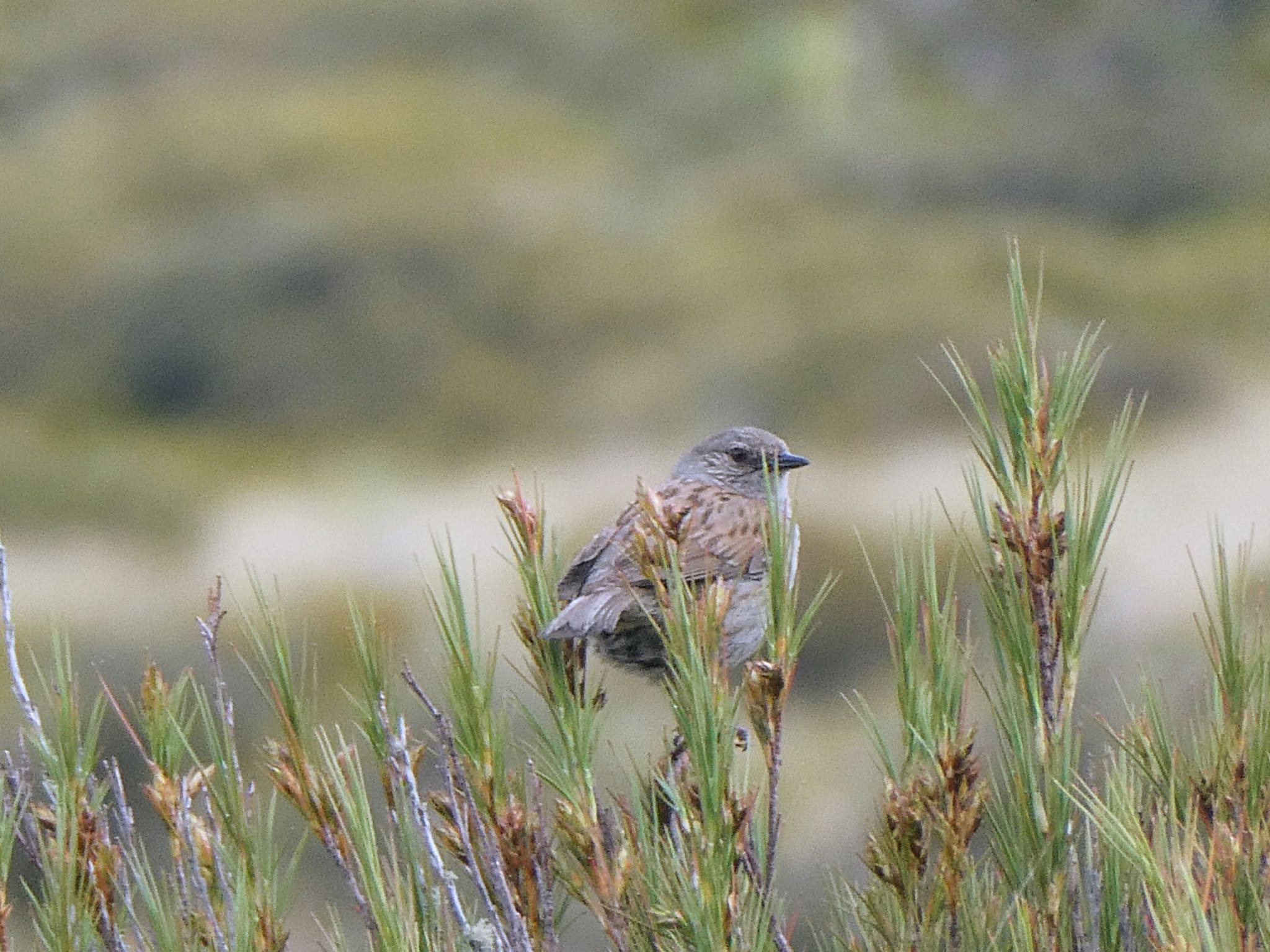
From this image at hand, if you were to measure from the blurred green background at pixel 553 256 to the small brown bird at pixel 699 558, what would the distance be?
1983 centimetres

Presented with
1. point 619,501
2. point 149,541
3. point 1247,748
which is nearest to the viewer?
point 1247,748

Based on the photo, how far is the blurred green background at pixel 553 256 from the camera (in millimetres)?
30641

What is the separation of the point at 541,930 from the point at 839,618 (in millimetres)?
20393

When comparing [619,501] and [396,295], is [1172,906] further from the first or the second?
[396,295]

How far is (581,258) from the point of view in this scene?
1524 inches

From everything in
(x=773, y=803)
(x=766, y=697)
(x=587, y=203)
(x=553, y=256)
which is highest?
(x=587, y=203)

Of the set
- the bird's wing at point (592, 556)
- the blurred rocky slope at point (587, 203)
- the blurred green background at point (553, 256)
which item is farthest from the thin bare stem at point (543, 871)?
the blurred rocky slope at point (587, 203)

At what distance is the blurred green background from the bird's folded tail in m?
21.7

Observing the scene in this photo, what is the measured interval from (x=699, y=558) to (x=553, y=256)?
116ft

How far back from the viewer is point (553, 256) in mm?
39438

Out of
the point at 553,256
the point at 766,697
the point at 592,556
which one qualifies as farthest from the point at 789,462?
the point at 553,256

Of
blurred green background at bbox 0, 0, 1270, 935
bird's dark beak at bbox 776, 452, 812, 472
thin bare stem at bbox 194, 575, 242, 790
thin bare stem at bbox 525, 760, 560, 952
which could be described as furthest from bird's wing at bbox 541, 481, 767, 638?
blurred green background at bbox 0, 0, 1270, 935

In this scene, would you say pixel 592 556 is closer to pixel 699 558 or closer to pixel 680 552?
pixel 699 558

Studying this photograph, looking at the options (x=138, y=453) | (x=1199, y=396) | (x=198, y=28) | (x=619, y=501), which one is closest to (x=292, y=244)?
(x=138, y=453)
